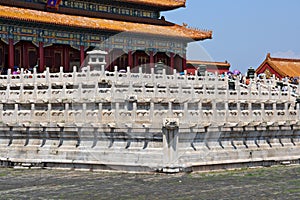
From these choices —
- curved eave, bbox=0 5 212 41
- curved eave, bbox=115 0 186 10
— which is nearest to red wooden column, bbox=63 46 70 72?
curved eave, bbox=0 5 212 41

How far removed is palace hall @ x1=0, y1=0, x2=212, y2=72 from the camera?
1735 inches

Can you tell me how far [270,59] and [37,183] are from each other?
3790 centimetres

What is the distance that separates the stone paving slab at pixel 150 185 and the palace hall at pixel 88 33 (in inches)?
812

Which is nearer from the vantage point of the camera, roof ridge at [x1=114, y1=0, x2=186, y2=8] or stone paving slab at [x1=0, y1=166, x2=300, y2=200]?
stone paving slab at [x1=0, y1=166, x2=300, y2=200]

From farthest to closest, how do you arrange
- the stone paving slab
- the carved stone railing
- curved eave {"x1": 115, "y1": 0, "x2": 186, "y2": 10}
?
curved eave {"x1": 115, "y1": 0, "x2": 186, "y2": 10} < the carved stone railing < the stone paving slab

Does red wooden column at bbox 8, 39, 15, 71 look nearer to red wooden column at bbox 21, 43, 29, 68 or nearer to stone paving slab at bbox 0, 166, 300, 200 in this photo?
red wooden column at bbox 21, 43, 29, 68

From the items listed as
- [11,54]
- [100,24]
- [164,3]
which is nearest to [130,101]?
[11,54]

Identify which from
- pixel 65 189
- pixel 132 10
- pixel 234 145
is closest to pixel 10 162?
pixel 65 189

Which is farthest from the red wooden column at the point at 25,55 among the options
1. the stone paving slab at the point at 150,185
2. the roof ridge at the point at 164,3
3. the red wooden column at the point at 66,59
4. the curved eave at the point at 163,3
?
the stone paving slab at the point at 150,185

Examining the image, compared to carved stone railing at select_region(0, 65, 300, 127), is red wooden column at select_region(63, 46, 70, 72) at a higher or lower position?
higher

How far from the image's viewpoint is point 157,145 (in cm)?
2330

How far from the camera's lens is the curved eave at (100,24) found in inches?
1703

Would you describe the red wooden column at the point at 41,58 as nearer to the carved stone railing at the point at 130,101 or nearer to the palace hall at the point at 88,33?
the palace hall at the point at 88,33

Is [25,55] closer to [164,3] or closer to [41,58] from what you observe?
[41,58]
